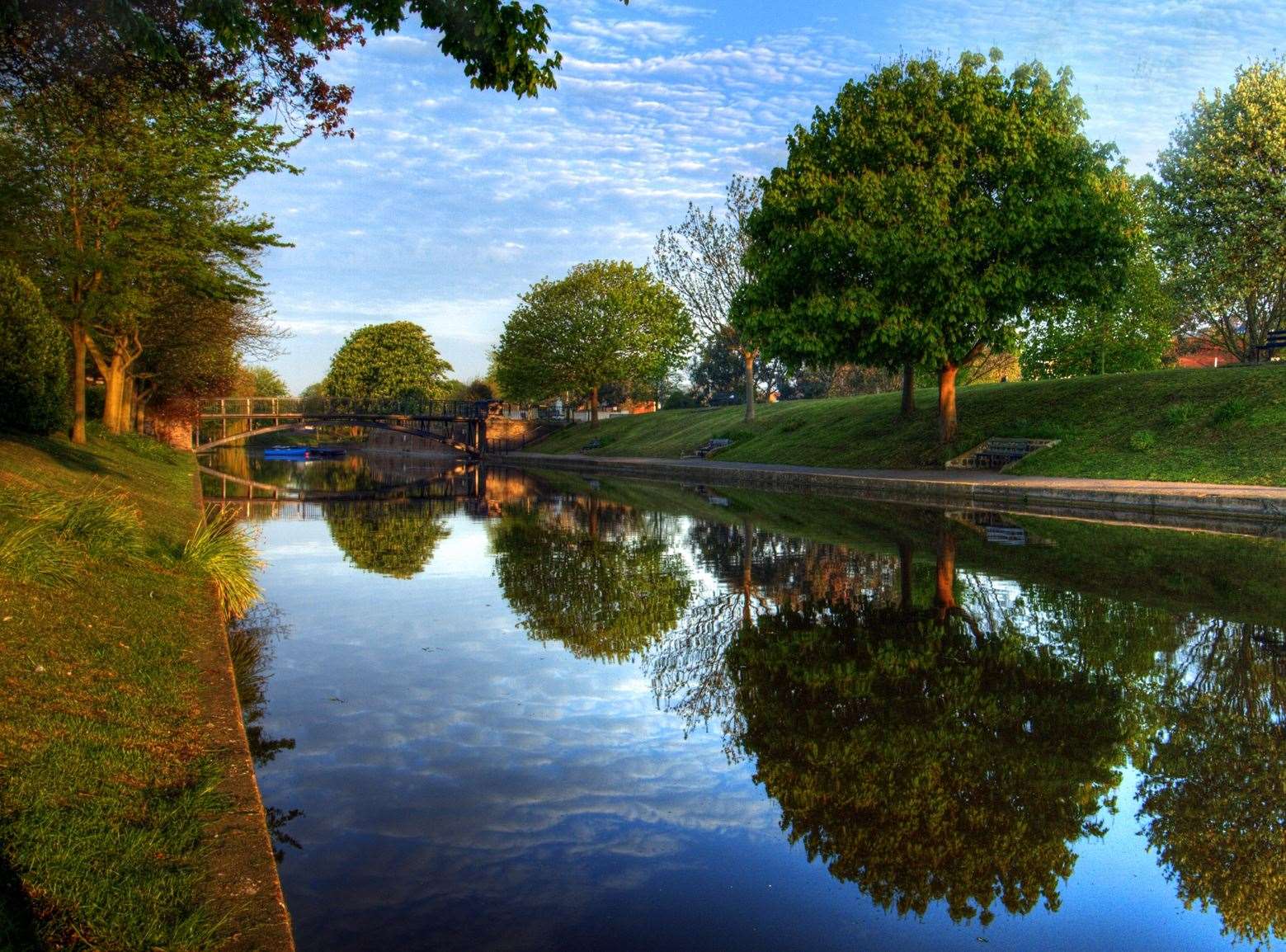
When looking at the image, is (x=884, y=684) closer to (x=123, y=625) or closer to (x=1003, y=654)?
(x=1003, y=654)

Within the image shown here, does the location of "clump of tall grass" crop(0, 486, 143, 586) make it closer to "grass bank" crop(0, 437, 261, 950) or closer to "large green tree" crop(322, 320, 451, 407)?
"grass bank" crop(0, 437, 261, 950)

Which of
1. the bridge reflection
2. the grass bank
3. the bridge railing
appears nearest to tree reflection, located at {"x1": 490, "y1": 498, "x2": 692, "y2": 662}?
the grass bank

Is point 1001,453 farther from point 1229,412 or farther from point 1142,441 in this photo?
point 1229,412

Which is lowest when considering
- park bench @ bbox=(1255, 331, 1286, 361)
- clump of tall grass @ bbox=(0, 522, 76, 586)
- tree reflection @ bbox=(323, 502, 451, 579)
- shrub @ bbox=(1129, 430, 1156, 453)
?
tree reflection @ bbox=(323, 502, 451, 579)

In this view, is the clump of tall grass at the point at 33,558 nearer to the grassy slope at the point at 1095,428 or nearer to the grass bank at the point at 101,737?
the grass bank at the point at 101,737

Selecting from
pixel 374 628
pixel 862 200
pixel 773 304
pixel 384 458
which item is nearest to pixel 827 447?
pixel 773 304

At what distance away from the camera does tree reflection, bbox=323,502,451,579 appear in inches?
629

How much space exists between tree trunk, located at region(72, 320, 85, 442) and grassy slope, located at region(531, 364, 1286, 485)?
24939 mm

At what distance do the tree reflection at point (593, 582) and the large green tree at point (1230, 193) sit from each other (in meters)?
20.6

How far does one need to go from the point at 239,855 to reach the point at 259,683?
4.45 metres

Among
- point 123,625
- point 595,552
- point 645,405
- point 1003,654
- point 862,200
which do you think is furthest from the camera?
point 645,405

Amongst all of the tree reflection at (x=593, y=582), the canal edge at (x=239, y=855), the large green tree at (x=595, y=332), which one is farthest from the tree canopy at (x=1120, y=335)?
the canal edge at (x=239, y=855)

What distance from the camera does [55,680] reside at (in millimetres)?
5941

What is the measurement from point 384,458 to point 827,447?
177 ft
